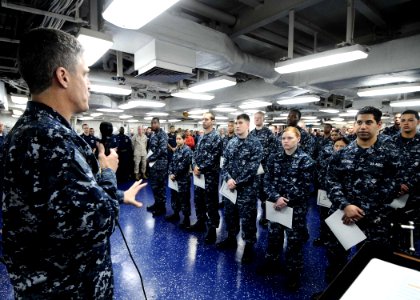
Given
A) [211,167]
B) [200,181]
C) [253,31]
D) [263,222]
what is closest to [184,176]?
[200,181]

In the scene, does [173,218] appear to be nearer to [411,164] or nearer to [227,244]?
[227,244]

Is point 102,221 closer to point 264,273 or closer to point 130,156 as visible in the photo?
point 264,273

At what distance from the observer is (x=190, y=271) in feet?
8.64

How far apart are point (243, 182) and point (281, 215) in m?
0.60

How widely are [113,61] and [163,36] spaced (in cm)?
366

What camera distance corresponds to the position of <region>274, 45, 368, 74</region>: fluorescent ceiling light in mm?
2684

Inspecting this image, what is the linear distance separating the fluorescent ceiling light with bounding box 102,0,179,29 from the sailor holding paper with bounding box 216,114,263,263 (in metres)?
1.60

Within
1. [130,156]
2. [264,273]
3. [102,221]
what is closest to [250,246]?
[264,273]

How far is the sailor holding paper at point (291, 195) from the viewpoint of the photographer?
7.66 feet

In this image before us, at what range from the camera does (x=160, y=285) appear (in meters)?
2.39

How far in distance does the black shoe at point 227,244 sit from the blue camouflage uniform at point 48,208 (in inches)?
97.0

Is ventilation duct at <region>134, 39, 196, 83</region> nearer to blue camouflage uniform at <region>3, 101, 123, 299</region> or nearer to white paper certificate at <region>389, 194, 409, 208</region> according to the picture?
blue camouflage uniform at <region>3, 101, 123, 299</region>

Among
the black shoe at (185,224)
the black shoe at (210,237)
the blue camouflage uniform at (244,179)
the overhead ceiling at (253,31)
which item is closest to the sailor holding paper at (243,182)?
the blue camouflage uniform at (244,179)

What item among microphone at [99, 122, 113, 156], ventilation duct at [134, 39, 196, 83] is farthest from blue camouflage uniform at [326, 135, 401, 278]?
ventilation duct at [134, 39, 196, 83]
